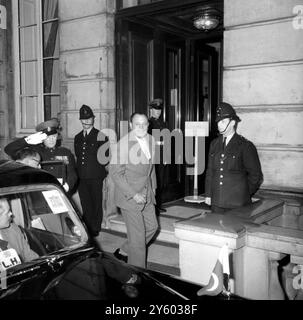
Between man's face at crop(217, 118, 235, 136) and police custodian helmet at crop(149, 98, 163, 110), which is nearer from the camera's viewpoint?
man's face at crop(217, 118, 235, 136)

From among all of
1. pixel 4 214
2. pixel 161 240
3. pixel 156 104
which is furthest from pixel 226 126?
pixel 4 214

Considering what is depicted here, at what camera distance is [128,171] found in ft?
15.3

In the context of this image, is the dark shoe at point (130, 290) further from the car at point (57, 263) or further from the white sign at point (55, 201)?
the white sign at point (55, 201)

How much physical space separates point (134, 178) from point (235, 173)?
1.19 m

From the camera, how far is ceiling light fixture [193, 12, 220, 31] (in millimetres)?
7324

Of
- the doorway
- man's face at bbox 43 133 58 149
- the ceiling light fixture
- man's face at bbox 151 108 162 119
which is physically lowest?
man's face at bbox 43 133 58 149

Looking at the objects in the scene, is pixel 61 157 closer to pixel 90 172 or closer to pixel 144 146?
pixel 90 172

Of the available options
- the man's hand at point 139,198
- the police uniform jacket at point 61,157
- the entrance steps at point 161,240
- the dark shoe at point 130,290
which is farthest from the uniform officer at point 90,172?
the dark shoe at point 130,290

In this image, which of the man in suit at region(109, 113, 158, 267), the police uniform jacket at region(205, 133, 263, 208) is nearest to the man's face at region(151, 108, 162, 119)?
the man in suit at region(109, 113, 158, 267)

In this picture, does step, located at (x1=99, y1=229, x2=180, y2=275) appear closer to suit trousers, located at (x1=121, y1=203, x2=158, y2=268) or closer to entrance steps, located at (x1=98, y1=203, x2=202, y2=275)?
entrance steps, located at (x1=98, y1=203, x2=202, y2=275)

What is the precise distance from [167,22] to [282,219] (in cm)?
453

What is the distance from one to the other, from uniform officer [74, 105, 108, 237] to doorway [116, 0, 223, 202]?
0.85 m
